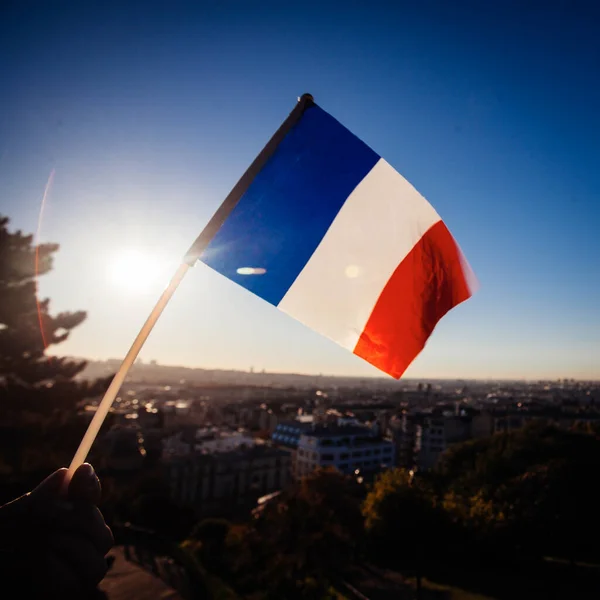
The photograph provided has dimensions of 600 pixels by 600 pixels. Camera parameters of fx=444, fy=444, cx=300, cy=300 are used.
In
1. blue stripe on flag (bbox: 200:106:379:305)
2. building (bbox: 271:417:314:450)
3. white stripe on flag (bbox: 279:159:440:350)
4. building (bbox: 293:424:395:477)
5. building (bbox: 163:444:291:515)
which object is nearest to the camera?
blue stripe on flag (bbox: 200:106:379:305)

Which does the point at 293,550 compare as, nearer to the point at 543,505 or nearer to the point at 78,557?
the point at 543,505

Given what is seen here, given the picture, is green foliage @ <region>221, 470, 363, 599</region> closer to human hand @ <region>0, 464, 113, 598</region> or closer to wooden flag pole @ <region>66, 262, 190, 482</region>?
wooden flag pole @ <region>66, 262, 190, 482</region>

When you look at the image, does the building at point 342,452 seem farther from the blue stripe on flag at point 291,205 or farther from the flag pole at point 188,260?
the flag pole at point 188,260

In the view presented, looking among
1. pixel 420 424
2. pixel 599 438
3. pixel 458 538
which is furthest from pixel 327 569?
pixel 420 424

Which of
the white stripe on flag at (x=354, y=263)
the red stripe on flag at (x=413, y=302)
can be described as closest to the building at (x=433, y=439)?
the red stripe on flag at (x=413, y=302)

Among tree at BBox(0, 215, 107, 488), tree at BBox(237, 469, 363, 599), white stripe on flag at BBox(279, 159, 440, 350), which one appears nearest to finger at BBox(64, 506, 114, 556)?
white stripe on flag at BBox(279, 159, 440, 350)

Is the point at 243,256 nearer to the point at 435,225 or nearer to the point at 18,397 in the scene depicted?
the point at 435,225

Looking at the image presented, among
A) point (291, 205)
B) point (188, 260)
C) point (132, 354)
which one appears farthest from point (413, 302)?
point (132, 354)
